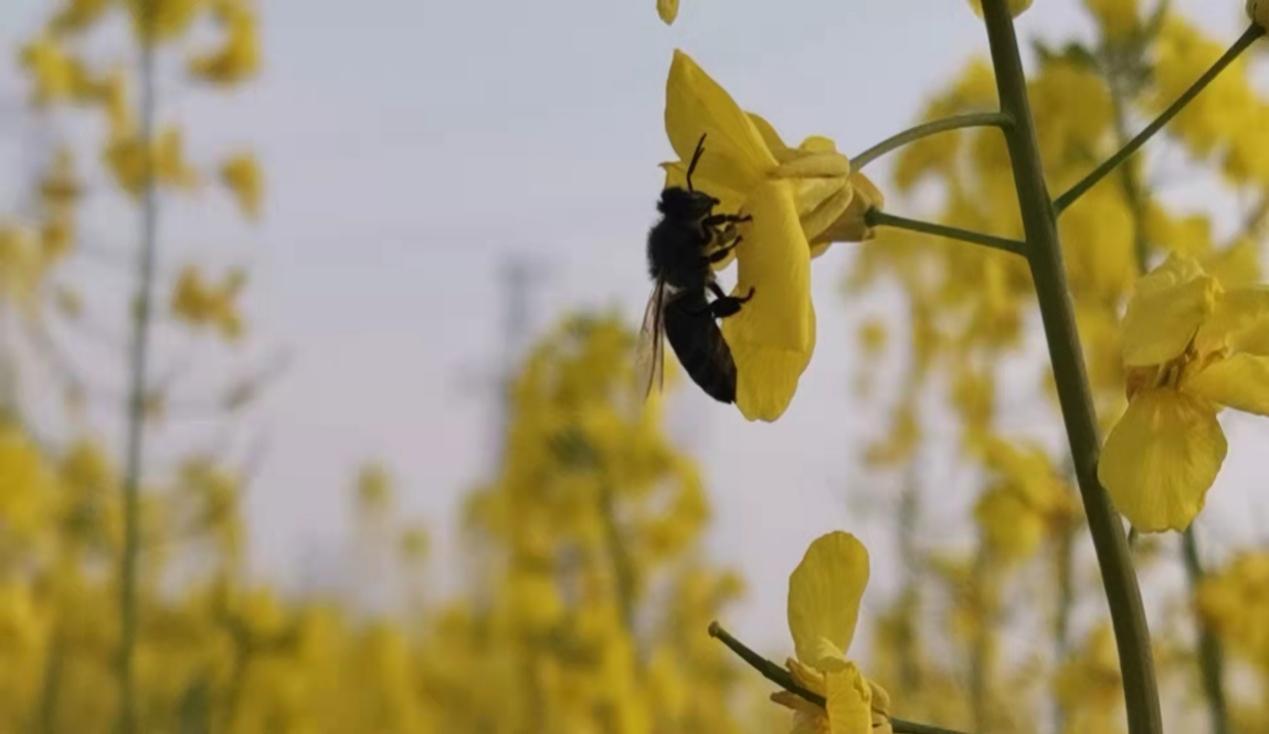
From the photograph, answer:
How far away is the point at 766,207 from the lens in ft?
→ 3.51

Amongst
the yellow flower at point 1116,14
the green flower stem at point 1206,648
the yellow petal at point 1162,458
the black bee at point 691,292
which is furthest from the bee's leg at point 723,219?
the yellow flower at point 1116,14

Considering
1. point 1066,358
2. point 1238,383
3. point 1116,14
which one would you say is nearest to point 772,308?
point 1066,358

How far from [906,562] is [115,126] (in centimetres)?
256

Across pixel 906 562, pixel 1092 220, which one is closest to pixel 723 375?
pixel 1092 220

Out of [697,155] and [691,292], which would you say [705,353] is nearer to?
[691,292]

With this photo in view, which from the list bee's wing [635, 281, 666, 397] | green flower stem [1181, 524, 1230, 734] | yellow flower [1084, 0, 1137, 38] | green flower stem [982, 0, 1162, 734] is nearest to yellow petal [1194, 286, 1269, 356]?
green flower stem [982, 0, 1162, 734]

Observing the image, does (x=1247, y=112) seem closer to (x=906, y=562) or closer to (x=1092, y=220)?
(x=1092, y=220)

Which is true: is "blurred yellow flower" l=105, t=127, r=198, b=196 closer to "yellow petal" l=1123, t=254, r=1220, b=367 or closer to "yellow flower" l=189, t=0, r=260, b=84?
"yellow flower" l=189, t=0, r=260, b=84

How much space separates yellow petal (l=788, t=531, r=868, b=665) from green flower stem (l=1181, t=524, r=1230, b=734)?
5.11 feet

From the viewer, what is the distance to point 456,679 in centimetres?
550

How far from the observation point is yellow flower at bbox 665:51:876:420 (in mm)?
1033

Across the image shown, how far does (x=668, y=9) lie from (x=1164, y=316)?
0.39m

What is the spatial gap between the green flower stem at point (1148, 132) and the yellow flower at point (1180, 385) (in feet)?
0.26

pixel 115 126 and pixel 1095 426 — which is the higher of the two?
pixel 115 126
